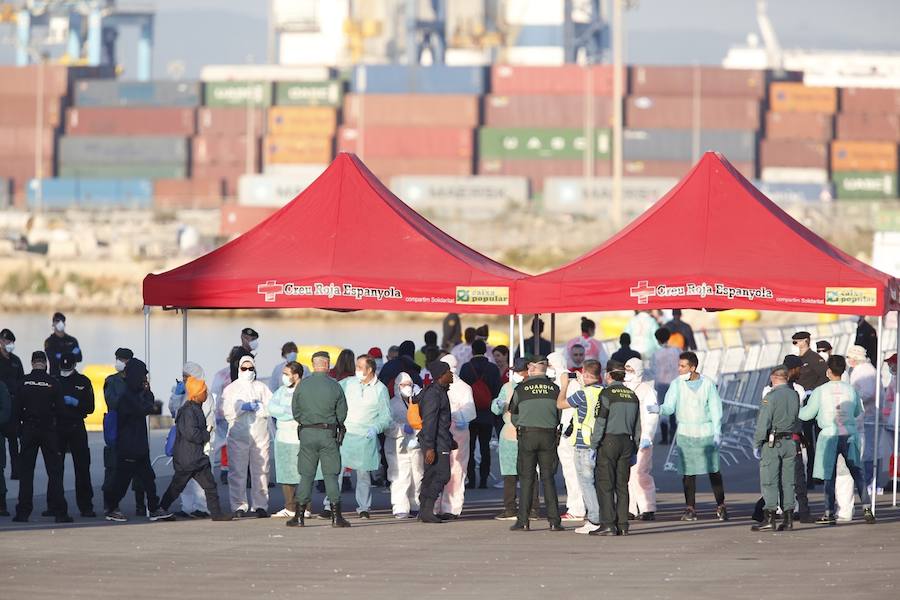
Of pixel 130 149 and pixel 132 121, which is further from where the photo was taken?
pixel 132 121

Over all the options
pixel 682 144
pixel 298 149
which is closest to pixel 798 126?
pixel 682 144

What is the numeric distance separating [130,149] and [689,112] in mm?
33739

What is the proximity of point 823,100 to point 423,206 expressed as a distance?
26130 mm

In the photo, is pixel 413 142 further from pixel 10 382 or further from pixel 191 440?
pixel 191 440

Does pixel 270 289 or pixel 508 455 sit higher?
pixel 270 289

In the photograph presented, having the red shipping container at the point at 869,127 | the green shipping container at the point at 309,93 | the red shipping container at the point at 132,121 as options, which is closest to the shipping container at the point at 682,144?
the red shipping container at the point at 869,127

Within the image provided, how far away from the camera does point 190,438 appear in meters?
14.0

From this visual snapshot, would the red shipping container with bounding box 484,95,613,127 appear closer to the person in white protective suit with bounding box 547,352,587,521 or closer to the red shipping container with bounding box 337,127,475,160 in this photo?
the red shipping container with bounding box 337,127,475,160

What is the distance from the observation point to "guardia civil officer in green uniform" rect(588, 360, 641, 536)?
13.1 meters

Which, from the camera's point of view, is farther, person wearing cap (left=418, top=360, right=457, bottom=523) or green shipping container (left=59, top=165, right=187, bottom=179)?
green shipping container (left=59, top=165, right=187, bottom=179)

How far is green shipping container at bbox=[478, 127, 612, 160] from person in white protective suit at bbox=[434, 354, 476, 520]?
86127 mm

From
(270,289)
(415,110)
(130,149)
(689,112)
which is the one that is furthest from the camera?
(130,149)

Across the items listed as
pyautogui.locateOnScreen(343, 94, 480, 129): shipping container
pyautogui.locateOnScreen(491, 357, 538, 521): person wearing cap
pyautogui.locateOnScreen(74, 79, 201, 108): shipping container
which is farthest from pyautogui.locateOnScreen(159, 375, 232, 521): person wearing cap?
pyautogui.locateOnScreen(74, 79, 201, 108): shipping container

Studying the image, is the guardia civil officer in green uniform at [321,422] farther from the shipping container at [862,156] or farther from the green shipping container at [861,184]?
the shipping container at [862,156]
